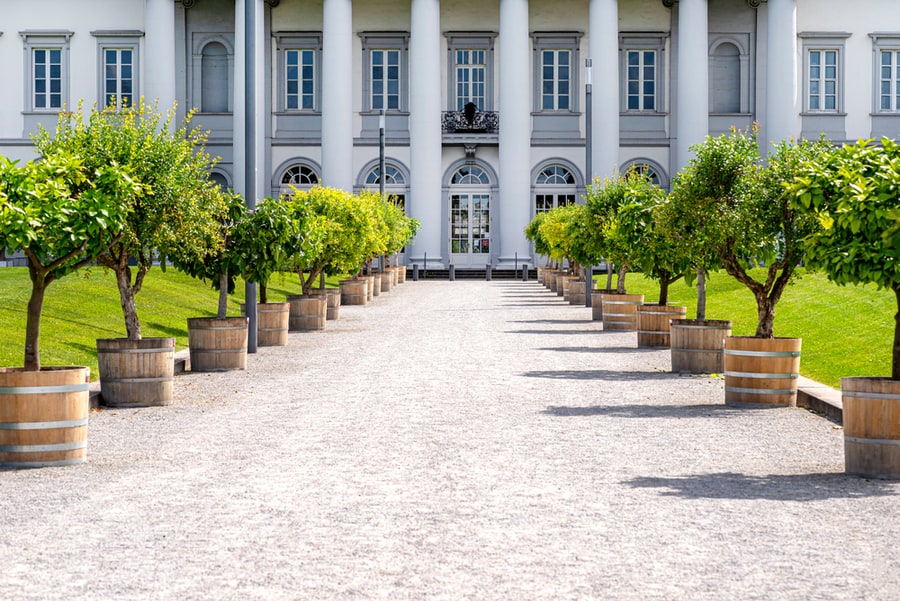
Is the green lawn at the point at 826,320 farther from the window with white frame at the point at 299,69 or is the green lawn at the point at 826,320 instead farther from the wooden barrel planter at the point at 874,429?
the window with white frame at the point at 299,69

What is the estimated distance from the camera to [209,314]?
29.1 m

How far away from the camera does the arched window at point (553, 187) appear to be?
66.4m

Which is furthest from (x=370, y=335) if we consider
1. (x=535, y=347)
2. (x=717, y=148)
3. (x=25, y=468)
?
(x=25, y=468)

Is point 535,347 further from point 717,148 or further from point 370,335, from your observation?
point 717,148

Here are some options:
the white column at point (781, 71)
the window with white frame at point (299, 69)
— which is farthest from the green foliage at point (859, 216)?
the window with white frame at point (299, 69)

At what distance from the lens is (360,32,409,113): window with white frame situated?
222 ft

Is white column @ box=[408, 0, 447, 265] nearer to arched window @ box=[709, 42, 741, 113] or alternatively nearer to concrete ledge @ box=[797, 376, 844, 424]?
arched window @ box=[709, 42, 741, 113]

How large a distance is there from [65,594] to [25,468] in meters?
4.25

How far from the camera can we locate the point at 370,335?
27.0 metres

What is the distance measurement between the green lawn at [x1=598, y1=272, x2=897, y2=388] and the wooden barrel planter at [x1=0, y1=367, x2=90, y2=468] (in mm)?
9252

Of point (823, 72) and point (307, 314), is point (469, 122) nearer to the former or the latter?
point (823, 72)

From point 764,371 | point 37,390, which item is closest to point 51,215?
point 37,390

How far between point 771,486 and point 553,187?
188ft

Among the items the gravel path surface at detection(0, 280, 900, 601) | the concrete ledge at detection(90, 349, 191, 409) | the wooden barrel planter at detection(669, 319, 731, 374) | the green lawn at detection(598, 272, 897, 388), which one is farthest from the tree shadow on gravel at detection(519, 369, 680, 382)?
the concrete ledge at detection(90, 349, 191, 409)
